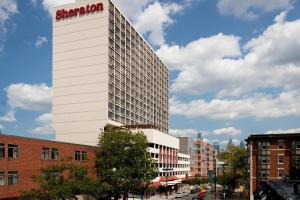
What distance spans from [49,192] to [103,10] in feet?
198

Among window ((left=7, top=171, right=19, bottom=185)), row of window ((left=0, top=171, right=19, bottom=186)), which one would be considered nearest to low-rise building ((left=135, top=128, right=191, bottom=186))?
window ((left=7, top=171, right=19, bottom=185))

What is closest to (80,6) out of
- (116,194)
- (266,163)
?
(116,194)

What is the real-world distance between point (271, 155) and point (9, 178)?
52.6 m

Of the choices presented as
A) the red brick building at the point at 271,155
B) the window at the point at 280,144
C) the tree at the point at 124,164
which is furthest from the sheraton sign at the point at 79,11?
the window at the point at 280,144

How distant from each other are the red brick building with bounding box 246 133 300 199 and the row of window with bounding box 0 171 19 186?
47802mm

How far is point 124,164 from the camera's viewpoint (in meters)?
72.1

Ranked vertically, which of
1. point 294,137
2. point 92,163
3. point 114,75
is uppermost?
point 114,75

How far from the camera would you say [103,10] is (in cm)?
10031

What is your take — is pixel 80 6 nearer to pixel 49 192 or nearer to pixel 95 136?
pixel 95 136

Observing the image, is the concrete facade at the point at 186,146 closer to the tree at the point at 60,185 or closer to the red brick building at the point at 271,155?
the red brick building at the point at 271,155

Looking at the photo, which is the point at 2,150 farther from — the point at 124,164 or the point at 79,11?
the point at 79,11

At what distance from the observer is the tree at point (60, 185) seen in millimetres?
50500

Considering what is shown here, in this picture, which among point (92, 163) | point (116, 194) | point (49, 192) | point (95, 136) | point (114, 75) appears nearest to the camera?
point (49, 192)

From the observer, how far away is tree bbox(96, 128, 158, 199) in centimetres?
7025
